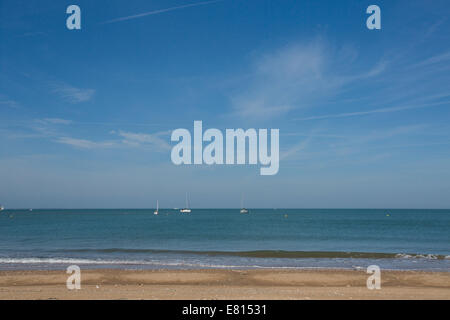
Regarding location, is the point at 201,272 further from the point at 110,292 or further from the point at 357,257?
the point at 357,257

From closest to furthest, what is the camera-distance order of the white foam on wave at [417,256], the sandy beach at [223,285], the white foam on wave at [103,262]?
the sandy beach at [223,285], the white foam on wave at [103,262], the white foam on wave at [417,256]

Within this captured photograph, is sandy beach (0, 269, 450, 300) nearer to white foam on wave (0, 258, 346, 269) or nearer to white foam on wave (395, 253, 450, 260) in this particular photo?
white foam on wave (0, 258, 346, 269)

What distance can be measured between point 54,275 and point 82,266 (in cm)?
423

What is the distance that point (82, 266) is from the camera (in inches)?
923

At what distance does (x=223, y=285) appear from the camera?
16.9 metres

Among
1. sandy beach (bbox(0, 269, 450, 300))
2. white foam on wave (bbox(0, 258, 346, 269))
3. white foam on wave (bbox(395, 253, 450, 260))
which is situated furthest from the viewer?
white foam on wave (bbox(395, 253, 450, 260))

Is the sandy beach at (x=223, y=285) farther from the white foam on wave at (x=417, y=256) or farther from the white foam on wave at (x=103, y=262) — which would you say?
the white foam on wave at (x=417, y=256)

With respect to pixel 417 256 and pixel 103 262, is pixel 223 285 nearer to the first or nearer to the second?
pixel 103 262

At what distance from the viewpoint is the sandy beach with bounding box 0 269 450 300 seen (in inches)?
518

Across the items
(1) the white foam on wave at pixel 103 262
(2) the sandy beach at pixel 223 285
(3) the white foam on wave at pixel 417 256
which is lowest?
(3) the white foam on wave at pixel 417 256

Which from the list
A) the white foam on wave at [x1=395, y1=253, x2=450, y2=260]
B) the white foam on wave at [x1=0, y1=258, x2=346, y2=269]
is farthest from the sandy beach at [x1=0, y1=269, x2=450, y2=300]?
the white foam on wave at [x1=395, y1=253, x2=450, y2=260]

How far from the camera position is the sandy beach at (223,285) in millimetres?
13156

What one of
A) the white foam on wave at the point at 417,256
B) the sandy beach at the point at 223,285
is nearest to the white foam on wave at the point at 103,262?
the sandy beach at the point at 223,285
